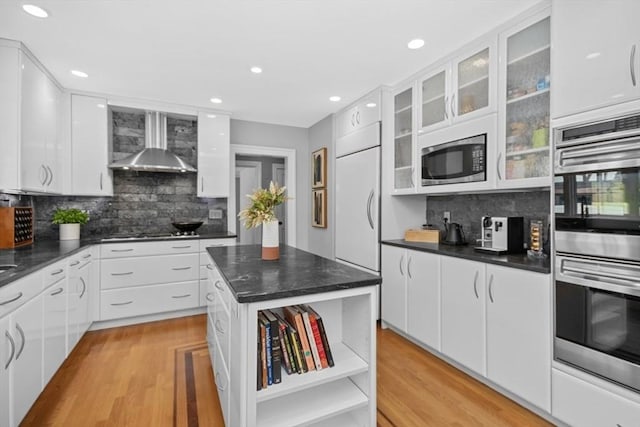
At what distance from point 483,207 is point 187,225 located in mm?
3241

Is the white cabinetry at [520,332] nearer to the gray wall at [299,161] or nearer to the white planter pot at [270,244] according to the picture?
the white planter pot at [270,244]

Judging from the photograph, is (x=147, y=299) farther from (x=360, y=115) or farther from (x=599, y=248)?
(x=599, y=248)

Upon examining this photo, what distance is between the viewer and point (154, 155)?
3510mm

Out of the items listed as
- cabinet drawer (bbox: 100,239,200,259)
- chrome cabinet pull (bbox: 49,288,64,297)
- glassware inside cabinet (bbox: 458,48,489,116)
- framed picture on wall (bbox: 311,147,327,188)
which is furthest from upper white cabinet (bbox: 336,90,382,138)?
chrome cabinet pull (bbox: 49,288,64,297)

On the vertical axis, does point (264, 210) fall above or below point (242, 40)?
below

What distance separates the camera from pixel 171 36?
7.44 ft

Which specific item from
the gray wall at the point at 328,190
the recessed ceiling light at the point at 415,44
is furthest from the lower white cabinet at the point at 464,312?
the gray wall at the point at 328,190

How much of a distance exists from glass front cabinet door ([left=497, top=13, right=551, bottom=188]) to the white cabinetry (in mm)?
655

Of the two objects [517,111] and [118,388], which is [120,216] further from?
[517,111]

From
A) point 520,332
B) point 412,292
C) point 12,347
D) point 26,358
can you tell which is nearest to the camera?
point 12,347

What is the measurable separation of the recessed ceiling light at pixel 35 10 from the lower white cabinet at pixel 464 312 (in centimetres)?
326

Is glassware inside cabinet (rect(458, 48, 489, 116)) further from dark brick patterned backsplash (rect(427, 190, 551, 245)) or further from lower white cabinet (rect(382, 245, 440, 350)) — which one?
lower white cabinet (rect(382, 245, 440, 350))

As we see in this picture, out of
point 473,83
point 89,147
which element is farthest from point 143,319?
point 473,83

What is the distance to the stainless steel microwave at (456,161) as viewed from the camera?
92.3 inches
